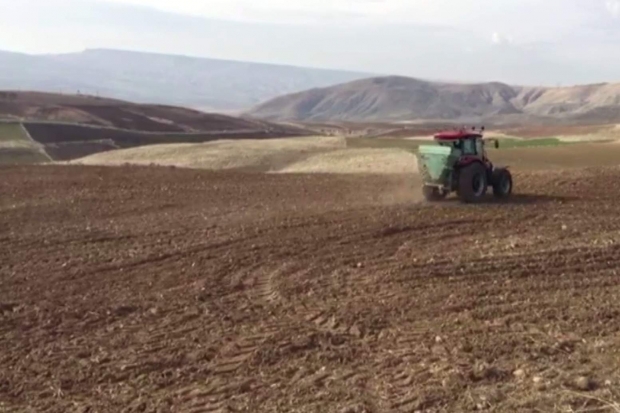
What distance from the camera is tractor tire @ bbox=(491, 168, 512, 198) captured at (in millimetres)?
22172

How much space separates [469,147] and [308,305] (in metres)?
10.2

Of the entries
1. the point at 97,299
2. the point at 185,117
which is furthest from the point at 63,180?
the point at 185,117

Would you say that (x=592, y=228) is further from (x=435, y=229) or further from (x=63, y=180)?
(x=63, y=180)

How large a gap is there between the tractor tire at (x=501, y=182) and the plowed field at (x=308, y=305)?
1.97ft

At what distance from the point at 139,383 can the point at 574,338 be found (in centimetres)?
499

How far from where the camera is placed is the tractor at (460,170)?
21484 millimetres

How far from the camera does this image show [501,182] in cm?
2225

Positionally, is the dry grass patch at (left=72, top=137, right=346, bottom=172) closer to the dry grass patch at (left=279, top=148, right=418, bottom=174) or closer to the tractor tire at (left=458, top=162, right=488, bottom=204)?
the dry grass patch at (left=279, top=148, right=418, bottom=174)

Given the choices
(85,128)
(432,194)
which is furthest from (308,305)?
(85,128)

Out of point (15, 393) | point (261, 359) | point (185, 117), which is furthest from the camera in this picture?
point (185, 117)

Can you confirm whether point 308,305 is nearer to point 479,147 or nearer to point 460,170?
point 460,170

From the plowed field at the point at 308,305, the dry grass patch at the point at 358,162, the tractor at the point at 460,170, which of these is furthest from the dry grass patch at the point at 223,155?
the plowed field at the point at 308,305

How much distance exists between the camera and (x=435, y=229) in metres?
18.2

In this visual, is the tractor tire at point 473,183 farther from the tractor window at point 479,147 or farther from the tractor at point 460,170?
the tractor window at point 479,147
